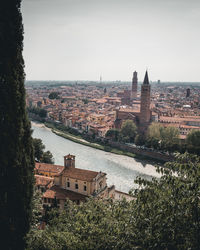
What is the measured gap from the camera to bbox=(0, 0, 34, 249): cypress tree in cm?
421

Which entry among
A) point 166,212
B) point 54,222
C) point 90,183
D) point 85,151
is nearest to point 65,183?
point 90,183

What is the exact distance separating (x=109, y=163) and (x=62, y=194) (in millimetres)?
9535

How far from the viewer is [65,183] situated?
475 inches

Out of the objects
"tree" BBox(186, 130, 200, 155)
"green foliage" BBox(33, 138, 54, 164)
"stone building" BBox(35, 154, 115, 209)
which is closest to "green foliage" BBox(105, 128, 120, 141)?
"tree" BBox(186, 130, 200, 155)

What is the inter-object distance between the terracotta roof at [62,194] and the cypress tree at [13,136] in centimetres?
663

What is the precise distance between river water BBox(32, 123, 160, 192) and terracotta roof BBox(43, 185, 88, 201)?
4.06 metres

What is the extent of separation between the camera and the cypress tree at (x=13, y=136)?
4.21 metres

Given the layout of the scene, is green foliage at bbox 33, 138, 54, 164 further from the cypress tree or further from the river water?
the cypress tree

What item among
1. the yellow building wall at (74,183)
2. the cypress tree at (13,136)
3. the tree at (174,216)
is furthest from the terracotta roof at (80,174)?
the tree at (174,216)

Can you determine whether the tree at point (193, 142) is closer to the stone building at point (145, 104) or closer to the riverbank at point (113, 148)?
the riverbank at point (113, 148)

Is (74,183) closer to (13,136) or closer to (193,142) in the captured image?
(13,136)

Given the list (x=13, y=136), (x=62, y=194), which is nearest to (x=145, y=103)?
(x=62, y=194)

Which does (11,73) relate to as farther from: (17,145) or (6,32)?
(17,145)

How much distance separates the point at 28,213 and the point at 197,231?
10.2ft
